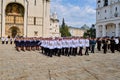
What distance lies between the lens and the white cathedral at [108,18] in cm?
6743

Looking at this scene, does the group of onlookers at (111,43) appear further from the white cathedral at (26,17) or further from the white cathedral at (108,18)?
the white cathedral at (108,18)

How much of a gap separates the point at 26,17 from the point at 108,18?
29861 mm

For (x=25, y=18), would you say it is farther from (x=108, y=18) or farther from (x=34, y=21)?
(x=108, y=18)

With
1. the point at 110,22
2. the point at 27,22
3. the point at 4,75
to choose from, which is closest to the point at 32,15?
the point at 27,22

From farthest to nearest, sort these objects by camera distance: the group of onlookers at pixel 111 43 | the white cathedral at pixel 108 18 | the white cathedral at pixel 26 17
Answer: the white cathedral at pixel 108 18
the white cathedral at pixel 26 17
the group of onlookers at pixel 111 43

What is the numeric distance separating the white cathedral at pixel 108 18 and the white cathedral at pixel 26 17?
23315mm

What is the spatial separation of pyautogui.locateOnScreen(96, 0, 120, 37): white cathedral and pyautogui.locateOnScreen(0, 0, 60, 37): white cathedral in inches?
918

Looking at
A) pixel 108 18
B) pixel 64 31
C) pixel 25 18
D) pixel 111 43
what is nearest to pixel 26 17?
pixel 25 18

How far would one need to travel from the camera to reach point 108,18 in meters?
71.6

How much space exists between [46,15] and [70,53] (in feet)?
102

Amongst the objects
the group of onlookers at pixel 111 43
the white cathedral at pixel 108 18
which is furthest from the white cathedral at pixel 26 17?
the group of onlookers at pixel 111 43

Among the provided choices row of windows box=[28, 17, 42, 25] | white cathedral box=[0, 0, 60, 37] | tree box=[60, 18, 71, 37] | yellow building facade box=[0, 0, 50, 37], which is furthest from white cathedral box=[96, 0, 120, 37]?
tree box=[60, 18, 71, 37]

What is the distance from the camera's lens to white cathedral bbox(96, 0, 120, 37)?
67425 millimetres

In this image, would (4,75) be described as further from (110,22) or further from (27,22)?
(110,22)
